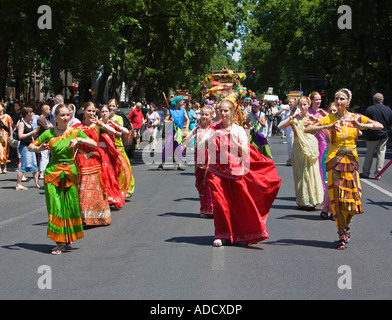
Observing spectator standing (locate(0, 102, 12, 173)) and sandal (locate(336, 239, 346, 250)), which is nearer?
sandal (locate(336, 239, 346, 250))

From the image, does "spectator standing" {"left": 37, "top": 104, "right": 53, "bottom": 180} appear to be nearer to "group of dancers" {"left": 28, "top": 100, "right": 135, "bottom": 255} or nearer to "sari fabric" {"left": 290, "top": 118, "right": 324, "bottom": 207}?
"group of dancers" {"left": 28, "top": 100, "right": 135, "bottom": 255}

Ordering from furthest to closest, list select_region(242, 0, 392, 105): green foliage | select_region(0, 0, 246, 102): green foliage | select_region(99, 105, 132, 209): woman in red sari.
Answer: select_region(242, 0, 392, 105): green foliage, select_region(0, 0, 246, 102): green foliage, select_region(99, 105, 132, 209): woman in red sari

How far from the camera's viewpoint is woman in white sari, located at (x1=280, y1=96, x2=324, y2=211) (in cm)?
1201

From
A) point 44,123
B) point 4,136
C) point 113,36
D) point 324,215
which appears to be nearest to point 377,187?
point 324,215

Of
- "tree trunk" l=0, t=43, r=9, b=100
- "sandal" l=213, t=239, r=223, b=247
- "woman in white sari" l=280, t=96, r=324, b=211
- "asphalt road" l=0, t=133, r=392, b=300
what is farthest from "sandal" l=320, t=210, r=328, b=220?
"tree trunk" l=0, t=43, r=9, b=100

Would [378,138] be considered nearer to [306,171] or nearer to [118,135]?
[306,171]

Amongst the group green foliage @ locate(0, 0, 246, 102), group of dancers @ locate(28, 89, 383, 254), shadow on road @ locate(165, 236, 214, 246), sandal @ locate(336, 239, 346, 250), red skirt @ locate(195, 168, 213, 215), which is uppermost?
green foliage @ locate(0, 0, 246, 102)

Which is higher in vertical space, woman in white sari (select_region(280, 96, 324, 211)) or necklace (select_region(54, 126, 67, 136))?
necklace (select_region(54, 126, 67, 136))

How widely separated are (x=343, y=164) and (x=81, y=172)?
11.9ft

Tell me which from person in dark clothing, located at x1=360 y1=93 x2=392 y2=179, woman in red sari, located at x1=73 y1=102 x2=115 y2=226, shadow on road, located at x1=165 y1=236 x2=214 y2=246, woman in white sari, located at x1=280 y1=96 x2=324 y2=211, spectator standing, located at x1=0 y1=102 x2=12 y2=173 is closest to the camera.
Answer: shadow on road, located at x1=165 y1=236 x2=214 y2=246

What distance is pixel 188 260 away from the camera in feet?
25.9

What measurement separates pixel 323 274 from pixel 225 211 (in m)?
1.70

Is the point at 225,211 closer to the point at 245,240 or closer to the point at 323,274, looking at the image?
the point at 245,240

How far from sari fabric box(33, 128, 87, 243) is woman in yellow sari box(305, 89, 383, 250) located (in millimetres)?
2891
